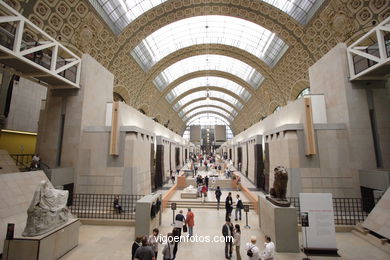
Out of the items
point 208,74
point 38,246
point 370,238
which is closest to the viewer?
point 38,246

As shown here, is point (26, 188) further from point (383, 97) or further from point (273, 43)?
point (273, 43)

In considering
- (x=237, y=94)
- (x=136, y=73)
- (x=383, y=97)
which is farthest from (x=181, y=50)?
(x=383, y=97)

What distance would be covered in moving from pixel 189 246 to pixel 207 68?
1191 inches

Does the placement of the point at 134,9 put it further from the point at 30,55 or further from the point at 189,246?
the point at 189,246

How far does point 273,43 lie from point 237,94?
1761 centimetres

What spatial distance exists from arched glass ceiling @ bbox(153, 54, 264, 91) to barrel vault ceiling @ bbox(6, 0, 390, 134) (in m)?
0.17

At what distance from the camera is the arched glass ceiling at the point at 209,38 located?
71.7 feet

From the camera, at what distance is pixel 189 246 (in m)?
6.46

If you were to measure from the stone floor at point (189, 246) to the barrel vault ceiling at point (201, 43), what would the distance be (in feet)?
38.3

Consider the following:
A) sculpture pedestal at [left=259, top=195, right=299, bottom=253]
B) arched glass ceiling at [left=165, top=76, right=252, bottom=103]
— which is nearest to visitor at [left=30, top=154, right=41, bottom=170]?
sculpture pedestal at [left=259, top=195, right=299, bottom=253]

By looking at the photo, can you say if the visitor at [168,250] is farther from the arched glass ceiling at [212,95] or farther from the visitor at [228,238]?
the arched glass ceiling at [212,95]

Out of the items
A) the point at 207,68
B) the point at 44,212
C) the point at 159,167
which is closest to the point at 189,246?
the point at 44,212

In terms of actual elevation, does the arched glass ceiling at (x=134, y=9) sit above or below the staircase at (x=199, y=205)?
above

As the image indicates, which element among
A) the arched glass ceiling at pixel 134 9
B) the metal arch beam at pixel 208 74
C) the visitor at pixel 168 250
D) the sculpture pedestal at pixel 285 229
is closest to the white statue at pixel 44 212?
the visitor at pixel 168 250
